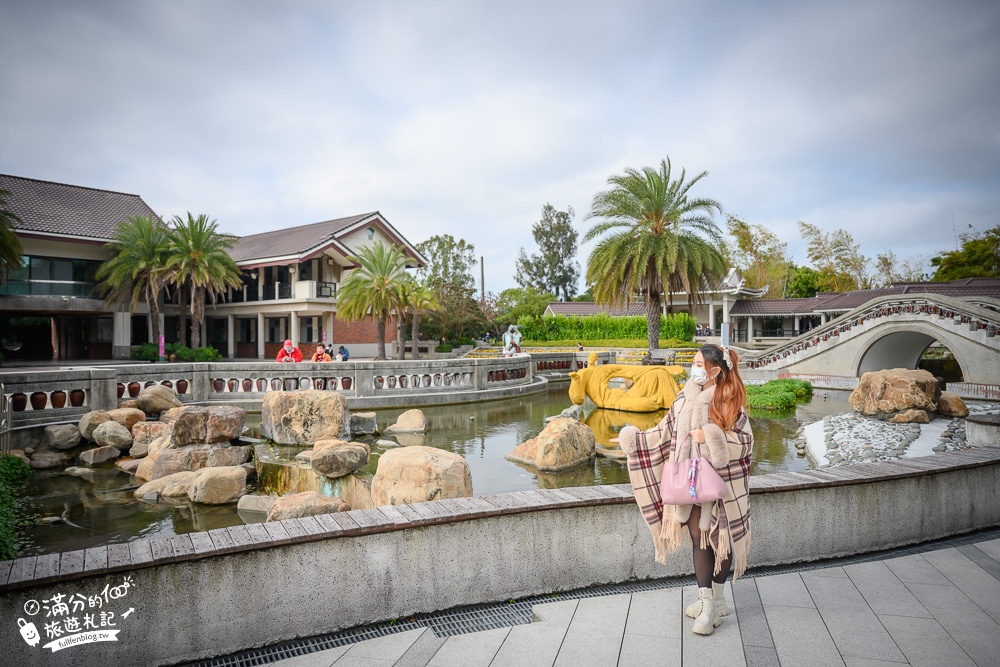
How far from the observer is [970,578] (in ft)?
14.0

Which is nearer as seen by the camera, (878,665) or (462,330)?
(878,665)

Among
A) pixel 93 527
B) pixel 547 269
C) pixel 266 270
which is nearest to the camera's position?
pixel 93 527

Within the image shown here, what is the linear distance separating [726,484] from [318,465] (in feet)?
26.6

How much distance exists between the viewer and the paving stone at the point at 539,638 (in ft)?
10.7

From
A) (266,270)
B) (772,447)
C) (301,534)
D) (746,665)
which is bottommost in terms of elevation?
(772,447)

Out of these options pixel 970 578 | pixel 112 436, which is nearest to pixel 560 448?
pixel 970 578

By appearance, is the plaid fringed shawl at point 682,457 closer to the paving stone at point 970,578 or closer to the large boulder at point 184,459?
the paving stone at point 970,578

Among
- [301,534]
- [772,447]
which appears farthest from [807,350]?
[301,534]

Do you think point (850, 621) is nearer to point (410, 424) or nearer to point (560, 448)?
point (560, 448)

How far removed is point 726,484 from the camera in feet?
11.4

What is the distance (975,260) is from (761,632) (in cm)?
4996

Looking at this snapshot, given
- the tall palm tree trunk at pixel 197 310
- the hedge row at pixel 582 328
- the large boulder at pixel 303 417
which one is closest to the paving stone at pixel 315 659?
the large boulder at pixel 303 417

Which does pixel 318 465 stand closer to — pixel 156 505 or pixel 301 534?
pixel 156 505

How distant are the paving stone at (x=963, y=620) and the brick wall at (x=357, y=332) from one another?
106 feet
